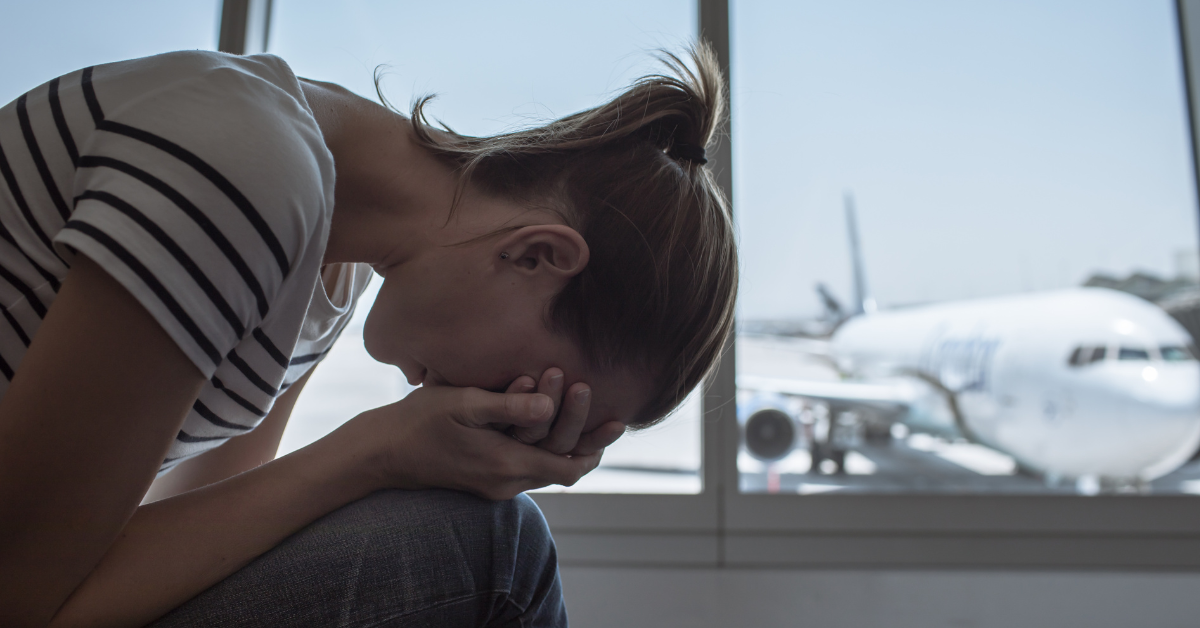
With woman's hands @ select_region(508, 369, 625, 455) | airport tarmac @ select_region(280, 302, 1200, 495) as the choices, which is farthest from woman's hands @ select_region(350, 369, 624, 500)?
airport tarmac @ select_region(280, 302, 1200, 495)

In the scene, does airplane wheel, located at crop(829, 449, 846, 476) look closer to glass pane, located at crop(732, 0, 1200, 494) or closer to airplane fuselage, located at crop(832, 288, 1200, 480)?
glass pane, located at crop(732, 0, 1200, 494)

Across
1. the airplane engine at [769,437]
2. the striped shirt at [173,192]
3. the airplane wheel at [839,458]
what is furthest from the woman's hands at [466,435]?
the airplane wheel at [839,458]

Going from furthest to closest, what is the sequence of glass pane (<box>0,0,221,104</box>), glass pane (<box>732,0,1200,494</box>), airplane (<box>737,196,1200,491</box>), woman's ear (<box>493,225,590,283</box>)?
airplane (<box>737,196,1200,491</box>)
glass pane (<box>732,0,1200,494</box>)
glass pane (<box>0,0,221,104</box>)
woman's ear (<box>493,225,590,283</box>)

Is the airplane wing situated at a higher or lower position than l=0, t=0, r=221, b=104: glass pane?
lower

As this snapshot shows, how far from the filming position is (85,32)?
150 cm

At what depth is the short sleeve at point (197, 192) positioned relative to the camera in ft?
1.19

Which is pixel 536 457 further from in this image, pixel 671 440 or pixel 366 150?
pixel 671 440

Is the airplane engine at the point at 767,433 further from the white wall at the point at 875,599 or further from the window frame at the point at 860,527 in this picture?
the white wall at the point at 875,599

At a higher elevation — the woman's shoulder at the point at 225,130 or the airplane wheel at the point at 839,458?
the woman's shoulder at the point at 225,130

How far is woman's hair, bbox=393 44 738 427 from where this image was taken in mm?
541

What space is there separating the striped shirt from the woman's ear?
145 millimetres

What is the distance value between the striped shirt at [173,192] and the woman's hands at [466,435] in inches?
5.5

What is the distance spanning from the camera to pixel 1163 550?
1.47 m

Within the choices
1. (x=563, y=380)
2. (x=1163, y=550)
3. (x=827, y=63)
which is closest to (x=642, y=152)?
(x=563, y=380)
